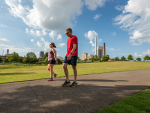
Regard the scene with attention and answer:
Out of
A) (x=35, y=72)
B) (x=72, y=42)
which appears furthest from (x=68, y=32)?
(x=35, y=72)

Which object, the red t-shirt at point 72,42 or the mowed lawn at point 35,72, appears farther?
the mowed lawn at point 35,72

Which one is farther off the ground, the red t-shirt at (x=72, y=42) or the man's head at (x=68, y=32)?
the man's head at (x=68, y=32)

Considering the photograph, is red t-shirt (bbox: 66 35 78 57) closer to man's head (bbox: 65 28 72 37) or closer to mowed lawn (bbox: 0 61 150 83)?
man's head (bbox: 65 28 72 37)

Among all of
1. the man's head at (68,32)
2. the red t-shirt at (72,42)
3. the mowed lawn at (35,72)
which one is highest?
the man's head at (68,32)

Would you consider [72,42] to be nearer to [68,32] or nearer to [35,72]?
[68,32]

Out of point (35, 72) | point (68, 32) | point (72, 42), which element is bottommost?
point (35, 72)

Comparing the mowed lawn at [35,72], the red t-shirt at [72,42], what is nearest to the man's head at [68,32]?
the red t-shirt at [72,42]

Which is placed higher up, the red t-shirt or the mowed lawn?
the red t-shirt

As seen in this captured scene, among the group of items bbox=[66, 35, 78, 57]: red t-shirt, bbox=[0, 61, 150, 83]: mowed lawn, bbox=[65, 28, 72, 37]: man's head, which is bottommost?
bbox=[0, 61, 150, 83]: mowed lawn

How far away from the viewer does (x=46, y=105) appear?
6.86 feet

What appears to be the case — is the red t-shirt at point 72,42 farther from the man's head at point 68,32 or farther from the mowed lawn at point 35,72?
the mowed lawn at point 35,72

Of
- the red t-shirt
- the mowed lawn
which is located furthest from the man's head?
the mowed lawn

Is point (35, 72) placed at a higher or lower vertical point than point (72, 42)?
lower

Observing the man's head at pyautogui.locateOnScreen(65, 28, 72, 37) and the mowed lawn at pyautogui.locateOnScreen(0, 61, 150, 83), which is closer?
the man's head at pyautogui.locateOnScreen(65, 28, 72, 37)
